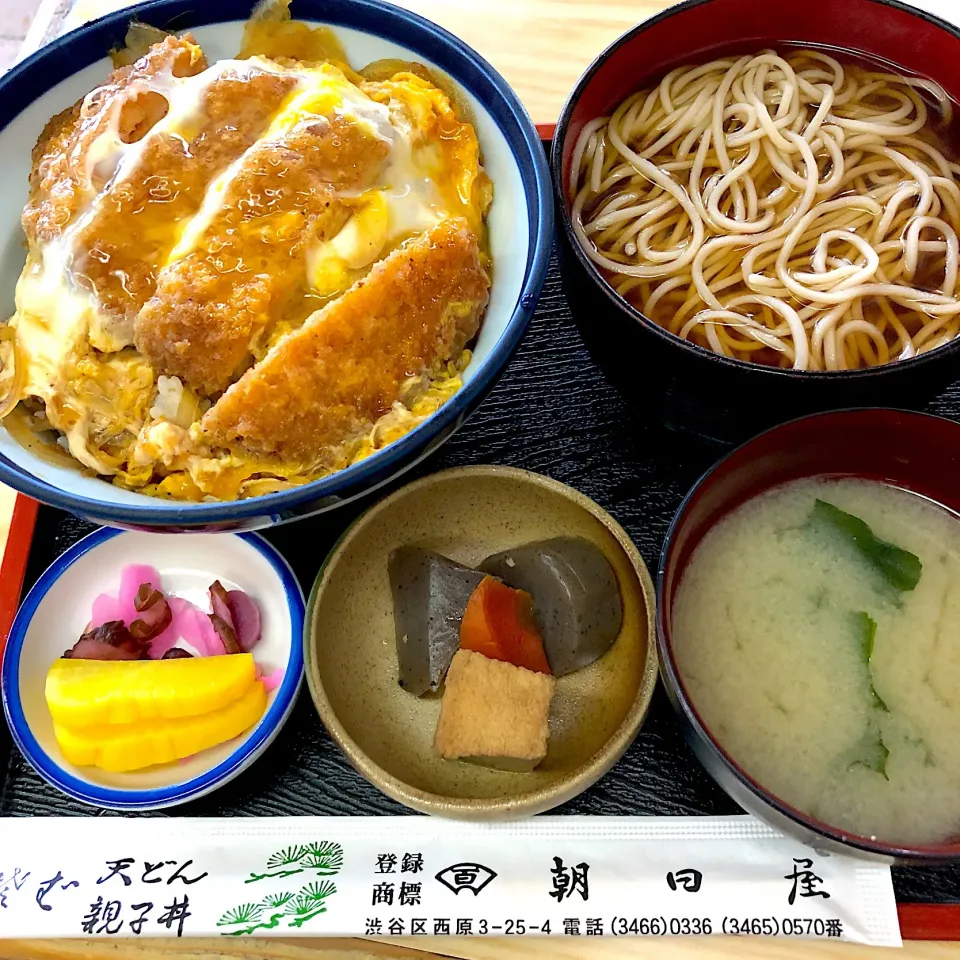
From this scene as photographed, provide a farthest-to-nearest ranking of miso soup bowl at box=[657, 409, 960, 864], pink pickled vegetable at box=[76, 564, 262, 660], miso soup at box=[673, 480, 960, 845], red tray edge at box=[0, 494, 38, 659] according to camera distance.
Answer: red tray edge at box=[0, 494, 38, 659] → pink pickled vegetable at box=[76, 564, 262, 660] → miso soup at box=[673, 480, 960, 845] → miso soup bowl at box=[657, 409, 960, 864]

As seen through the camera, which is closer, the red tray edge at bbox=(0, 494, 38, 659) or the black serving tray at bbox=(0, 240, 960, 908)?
the black serving tray at bbox=(0, 240, 960, 908)

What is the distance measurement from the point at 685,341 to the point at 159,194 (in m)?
0.87

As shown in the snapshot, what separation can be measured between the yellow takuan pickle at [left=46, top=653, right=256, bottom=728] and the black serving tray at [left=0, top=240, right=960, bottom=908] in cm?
15

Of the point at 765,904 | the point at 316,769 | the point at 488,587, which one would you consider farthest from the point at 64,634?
the point at 765,904

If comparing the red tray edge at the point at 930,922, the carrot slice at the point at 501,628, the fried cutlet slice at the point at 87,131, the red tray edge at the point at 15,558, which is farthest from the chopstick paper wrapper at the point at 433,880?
the fried cutlet slice at the point at 87,131

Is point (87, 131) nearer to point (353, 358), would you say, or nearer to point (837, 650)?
point (353, 358)

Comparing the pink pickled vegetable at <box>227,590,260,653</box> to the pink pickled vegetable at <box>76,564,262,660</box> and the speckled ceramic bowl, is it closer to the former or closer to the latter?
the pink pickled vegetable at <box>76,564,262,660</box>

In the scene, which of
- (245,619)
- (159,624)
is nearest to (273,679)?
(245,619)

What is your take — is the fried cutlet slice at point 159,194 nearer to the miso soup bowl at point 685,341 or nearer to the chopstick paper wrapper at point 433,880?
the miso soup bowl at point 685,341

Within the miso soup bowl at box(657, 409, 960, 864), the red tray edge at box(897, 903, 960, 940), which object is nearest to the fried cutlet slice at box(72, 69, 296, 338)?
the miso soup bowl at box(657, 409, 960, 864)

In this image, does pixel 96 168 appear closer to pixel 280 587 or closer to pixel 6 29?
pixel 280 587

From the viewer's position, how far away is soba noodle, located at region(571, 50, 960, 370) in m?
1.48

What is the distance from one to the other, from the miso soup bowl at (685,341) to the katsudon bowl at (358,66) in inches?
3.5

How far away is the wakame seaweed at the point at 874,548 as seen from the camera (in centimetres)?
132
